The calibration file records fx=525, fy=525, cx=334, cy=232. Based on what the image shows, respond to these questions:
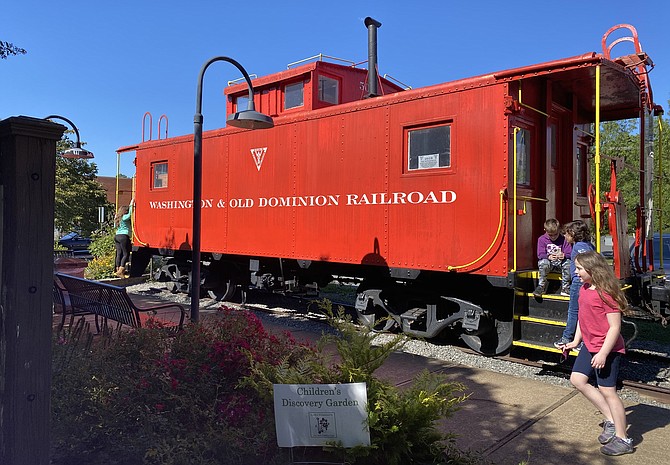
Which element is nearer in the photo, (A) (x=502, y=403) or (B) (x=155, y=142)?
(A) (x=502, y=403)

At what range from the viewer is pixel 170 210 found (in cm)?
1081

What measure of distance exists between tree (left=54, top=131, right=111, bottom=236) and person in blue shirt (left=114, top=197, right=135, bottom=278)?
609 inches

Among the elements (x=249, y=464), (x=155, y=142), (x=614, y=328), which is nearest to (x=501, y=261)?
(x=614, y=328)

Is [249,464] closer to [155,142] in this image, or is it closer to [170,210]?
[170,210]

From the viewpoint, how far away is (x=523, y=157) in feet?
21.2

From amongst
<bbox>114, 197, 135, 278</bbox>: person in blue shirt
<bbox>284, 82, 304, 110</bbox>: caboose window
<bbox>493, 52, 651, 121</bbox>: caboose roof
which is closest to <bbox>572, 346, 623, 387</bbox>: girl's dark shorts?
<bbox>493, 52, 651, 121</bbox>: caboose roof

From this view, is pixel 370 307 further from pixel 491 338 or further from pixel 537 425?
pixel 537 425

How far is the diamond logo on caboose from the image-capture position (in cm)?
868

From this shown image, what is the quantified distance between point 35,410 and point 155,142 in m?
9.25

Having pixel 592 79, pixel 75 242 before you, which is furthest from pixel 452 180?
pixel 75 242

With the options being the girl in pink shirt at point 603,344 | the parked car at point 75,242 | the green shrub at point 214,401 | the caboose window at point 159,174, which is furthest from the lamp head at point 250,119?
the parked car at point 75,242

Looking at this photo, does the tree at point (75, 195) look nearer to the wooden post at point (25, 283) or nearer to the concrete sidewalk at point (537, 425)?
the concrete sidewalk at point (537, 425)

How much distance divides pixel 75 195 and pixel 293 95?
21.5 m

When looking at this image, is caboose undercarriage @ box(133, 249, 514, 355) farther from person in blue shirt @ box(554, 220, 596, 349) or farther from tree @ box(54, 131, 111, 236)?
tree @ box(54, 131, 111, 236)
